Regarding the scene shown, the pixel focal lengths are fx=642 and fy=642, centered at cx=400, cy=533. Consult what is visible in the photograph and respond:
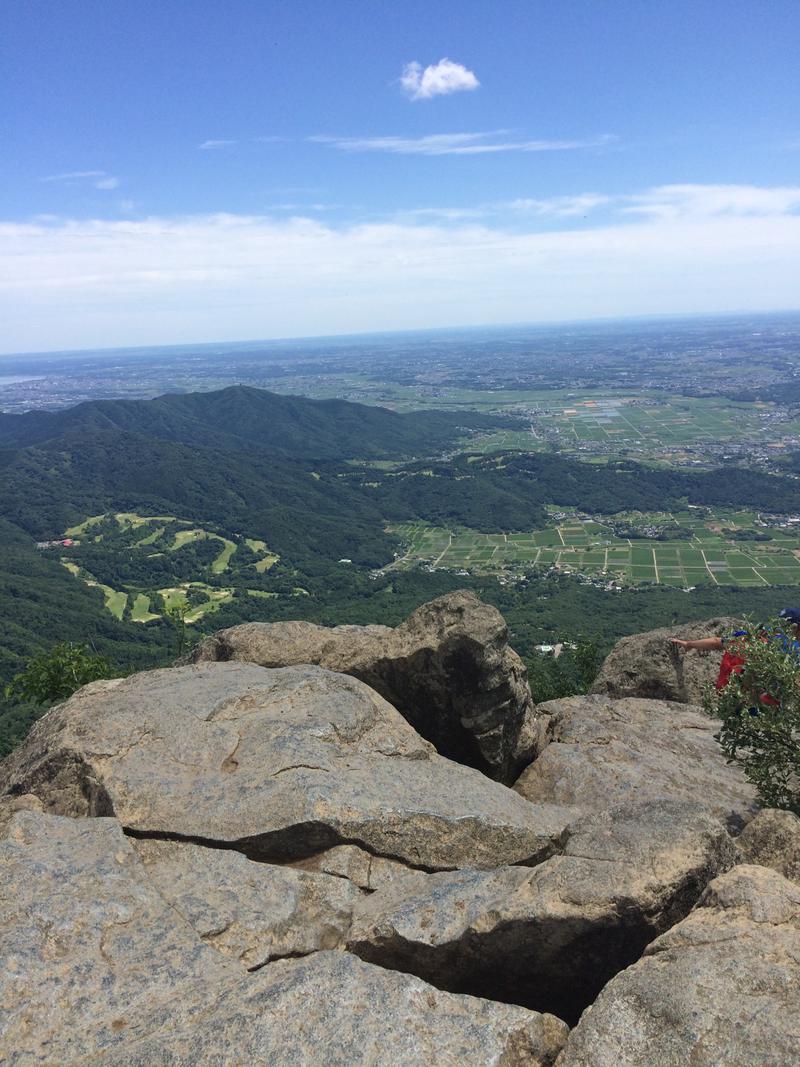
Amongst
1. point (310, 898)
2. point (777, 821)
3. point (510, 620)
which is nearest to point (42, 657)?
point (310, 898)

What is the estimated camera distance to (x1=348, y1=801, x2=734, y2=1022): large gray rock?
360 inches

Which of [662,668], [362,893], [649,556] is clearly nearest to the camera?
[362,893]

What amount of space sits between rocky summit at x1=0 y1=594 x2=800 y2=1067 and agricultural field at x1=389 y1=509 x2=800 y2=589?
13731 centimetres

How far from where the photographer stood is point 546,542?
632ft

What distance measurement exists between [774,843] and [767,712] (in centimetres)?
405

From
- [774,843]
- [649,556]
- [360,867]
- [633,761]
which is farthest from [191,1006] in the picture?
[649,556]

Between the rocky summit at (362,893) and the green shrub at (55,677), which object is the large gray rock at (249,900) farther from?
the green shrub at (55,677)

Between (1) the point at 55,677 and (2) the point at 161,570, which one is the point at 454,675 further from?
(2) the point at 161,570

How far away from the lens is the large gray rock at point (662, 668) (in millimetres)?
25078

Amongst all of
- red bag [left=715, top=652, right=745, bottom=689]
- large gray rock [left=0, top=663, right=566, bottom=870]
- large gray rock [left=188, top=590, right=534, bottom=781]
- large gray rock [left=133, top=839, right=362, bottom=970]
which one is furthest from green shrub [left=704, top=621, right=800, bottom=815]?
large gray rock [left=133, top=839, right=362, bottom=970]

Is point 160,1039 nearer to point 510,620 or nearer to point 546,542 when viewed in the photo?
point 510,620

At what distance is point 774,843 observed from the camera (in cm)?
1084


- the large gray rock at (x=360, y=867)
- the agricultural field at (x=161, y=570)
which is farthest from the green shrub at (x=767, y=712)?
the agricultural field at (x=161, y=570)

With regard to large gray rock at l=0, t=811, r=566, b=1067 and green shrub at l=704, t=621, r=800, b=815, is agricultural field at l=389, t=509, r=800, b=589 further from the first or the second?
large gray rock at l=0, t=811, r=566, b=1067
